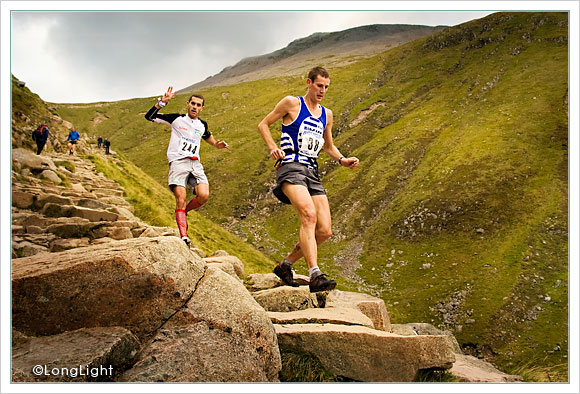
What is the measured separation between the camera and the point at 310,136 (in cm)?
791

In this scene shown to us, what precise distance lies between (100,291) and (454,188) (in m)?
64.0

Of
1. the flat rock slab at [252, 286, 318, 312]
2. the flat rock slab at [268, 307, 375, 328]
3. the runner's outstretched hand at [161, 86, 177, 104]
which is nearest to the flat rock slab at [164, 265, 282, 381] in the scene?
the flat rock slab at [268, 307, 375, 328]

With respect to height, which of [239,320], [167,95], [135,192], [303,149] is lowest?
[239,320]

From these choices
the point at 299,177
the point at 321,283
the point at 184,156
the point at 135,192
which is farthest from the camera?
the point at 135,192

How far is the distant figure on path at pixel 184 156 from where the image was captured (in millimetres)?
9594

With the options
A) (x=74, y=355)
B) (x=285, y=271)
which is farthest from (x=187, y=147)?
(x=74, y=355)

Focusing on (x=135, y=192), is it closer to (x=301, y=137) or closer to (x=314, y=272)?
(x=301, y=137)

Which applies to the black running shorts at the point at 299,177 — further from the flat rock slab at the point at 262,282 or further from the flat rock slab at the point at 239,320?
the flat rock slab at the point at 262,282

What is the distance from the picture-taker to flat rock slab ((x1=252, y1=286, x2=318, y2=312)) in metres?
8.93

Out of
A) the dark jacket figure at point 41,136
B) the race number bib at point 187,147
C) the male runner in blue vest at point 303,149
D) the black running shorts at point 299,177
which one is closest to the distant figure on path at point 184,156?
the race number bib at point 187,147

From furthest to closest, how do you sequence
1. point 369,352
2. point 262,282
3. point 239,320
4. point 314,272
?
point 262,282, point 314,272, point 369,352, point 239,320

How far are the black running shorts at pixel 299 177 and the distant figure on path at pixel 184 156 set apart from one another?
2.68m

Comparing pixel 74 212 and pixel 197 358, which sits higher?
pixel 74 212

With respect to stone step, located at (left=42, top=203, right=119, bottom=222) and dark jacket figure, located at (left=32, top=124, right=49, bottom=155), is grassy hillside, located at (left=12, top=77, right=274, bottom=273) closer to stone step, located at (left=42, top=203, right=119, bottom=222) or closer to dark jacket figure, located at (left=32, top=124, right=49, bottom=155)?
dark jacket figure, located at (left=32, top=124, right=49, bottom=155)
